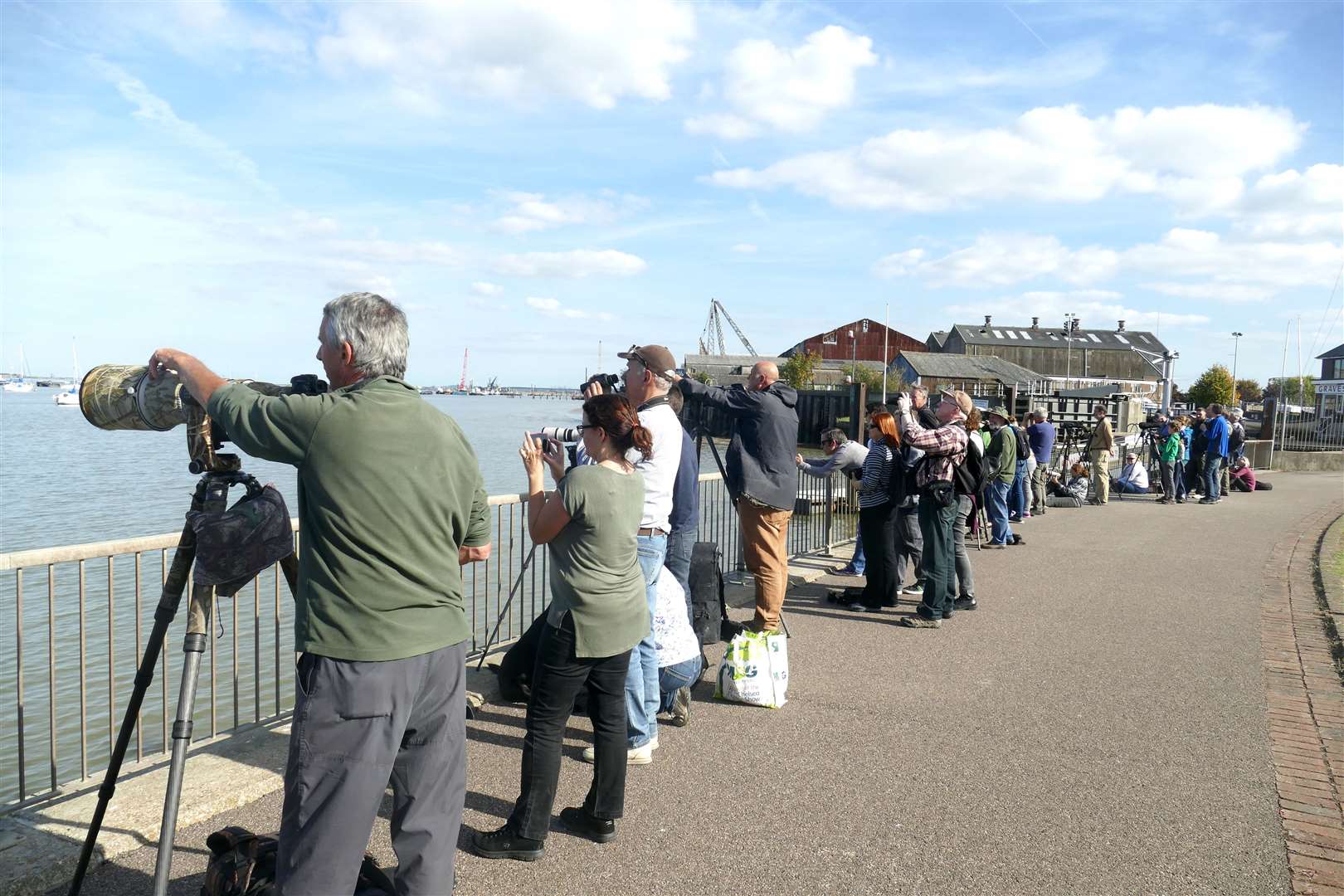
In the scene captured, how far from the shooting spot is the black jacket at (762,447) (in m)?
5.93

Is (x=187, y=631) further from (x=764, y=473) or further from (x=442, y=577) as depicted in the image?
(x=764, y=473)

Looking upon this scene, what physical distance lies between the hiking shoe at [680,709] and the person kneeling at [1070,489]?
12899 mm

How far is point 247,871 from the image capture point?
269 centimetres

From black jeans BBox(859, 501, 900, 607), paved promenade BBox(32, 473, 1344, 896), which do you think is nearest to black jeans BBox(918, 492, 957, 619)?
paved promenade BBox(32, 473, 1344, 896)

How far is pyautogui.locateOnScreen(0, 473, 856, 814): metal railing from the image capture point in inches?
166

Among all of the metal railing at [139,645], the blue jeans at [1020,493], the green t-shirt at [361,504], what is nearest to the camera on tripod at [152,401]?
the green t-shirt at [361,504]

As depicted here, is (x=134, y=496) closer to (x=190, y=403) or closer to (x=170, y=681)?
(x=170, y=681)

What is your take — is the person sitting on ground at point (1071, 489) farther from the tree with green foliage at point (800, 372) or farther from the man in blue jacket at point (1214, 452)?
the tree with green foliage at point (800, 372)

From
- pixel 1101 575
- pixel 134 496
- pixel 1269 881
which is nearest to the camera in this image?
pixel 1269 881

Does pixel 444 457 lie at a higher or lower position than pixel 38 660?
higher

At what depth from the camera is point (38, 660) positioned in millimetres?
8969

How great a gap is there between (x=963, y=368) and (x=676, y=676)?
7352 centimetres

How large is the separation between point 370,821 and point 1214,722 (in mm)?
4526

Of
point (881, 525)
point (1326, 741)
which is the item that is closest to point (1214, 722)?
point (1326, 741)
